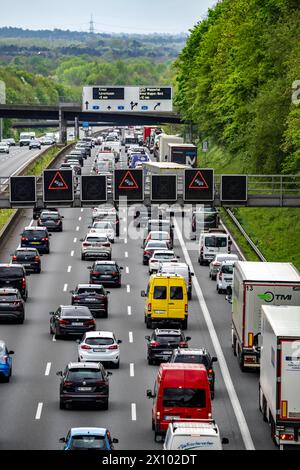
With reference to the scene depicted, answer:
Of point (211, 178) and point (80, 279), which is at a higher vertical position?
point (211, 178)

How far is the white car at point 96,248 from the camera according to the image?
83.6 m

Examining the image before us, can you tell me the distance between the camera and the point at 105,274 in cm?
7338

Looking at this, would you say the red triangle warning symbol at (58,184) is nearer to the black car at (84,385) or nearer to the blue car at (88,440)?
the black car at (84,385)

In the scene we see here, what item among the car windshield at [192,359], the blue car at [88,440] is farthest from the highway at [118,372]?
the blue car at [88,440]

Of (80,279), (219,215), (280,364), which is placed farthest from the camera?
(219,215)

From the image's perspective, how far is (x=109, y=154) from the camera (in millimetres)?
137125

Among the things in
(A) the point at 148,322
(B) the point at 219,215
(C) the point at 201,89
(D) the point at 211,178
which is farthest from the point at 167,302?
(C) the point at 201,89

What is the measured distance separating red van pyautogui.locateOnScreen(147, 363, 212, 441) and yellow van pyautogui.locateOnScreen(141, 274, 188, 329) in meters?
19.8

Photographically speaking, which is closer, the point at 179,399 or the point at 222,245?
the point at 179,399

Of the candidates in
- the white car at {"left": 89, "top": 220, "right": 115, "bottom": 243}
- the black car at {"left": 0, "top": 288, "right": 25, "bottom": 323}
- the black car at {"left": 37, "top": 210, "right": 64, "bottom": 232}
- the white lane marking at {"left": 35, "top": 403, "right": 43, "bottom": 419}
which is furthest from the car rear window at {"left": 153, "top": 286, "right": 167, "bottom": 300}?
the black car at {"left": 37, "top": 210, "right": 64, "bottom": 232}

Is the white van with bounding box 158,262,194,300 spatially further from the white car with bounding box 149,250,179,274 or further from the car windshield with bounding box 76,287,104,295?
the white car with bounding box 149,250,179,274

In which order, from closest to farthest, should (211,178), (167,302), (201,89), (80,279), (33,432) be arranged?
(33,432)
(167,302)
(211,178)
(80,279)
(201,89)

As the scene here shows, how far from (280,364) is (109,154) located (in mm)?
98358

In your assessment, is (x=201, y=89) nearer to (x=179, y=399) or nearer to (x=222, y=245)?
(x=222, y=245)
